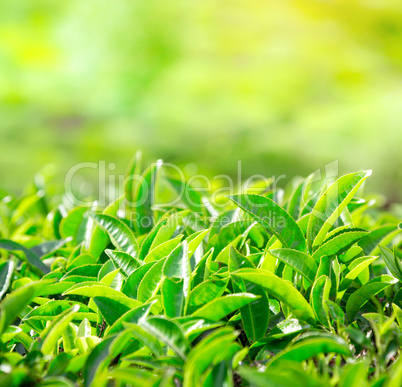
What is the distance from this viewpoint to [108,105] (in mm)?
6871

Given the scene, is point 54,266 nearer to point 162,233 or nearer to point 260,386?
point 162,233

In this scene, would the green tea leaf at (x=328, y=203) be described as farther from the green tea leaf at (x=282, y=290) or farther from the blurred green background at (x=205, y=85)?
the blurred green background at (x=205, y=85)

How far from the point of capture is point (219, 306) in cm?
96

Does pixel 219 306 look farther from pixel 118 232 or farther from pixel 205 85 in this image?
pixel 205 85

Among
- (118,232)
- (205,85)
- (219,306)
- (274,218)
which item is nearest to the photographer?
(219,306)

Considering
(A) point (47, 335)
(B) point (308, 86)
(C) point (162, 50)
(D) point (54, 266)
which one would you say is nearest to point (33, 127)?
(C) point (162, 50)

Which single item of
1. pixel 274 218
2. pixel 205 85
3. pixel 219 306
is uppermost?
pixel 205 85

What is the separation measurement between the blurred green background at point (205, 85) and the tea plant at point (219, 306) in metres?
4.78

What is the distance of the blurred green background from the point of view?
6070mm

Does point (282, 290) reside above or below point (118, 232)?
below

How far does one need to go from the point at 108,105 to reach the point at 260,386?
6472 mm

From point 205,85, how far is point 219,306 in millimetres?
6330

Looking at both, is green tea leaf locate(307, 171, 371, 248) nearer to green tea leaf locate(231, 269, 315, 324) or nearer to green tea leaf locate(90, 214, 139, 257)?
green tea leaf locate(231, 269, 315, 324)

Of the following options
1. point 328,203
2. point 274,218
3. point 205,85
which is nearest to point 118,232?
point 274,218
